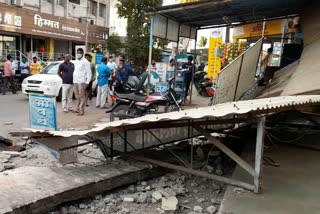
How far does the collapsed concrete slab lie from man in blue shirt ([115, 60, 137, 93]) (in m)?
5.69

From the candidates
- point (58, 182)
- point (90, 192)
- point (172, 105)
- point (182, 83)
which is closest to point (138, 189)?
point (90, 192)

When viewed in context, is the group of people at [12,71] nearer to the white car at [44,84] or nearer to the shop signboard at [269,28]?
the white car at [44,84]

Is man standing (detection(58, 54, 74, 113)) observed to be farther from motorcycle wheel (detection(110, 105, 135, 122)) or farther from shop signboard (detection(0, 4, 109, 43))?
shop signboard (detection(0, 4, 109, 43))

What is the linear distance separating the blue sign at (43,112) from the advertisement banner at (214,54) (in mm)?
9408

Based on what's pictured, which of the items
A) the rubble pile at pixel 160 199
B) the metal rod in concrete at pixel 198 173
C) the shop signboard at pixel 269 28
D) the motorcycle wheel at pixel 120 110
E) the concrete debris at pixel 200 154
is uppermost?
the shop signboard at pixel 269 28

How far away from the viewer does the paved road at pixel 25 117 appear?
25.2ft

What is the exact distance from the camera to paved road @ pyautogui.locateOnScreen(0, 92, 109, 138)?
7668 mm

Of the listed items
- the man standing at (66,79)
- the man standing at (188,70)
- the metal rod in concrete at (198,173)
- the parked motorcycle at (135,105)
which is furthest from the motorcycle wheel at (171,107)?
the metal rod in concrete at (198,173)

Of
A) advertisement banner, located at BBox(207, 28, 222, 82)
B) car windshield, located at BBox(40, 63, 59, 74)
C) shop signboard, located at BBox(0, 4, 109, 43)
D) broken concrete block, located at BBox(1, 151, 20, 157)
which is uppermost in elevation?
shop signboard, located at BBox(0, 4, 109, 43)

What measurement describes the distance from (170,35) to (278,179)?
7.13m

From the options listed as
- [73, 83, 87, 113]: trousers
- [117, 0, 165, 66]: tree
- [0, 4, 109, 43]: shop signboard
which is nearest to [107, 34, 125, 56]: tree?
[0, 4, 109, 43]: shop signboard

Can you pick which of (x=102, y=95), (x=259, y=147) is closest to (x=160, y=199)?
(x=259, y=147)

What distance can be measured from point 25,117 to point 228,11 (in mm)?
6410

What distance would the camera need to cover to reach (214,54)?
15188mm
